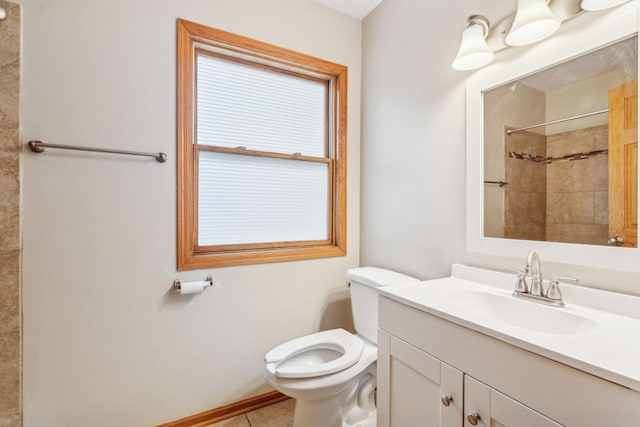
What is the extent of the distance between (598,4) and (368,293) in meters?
1.42

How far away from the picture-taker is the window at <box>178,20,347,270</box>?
1568mm

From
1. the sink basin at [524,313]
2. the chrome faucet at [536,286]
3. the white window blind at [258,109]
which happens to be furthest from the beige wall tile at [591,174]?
the white window blind at [258,109]

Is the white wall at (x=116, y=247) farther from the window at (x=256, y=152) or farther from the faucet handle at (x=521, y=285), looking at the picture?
the faucet handle at (x=521, y=285)

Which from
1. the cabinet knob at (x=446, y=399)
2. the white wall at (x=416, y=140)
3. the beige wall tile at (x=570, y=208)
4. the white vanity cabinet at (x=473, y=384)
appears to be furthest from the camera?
the white wall at (x=416, y=140)

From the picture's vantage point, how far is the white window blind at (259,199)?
1.66 meters

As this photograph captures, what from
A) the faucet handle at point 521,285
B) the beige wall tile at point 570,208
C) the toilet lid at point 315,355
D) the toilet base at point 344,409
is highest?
the beige wall tile at point 570,208

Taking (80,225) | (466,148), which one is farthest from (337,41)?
(80,225)

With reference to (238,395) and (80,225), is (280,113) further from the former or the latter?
(238,395)

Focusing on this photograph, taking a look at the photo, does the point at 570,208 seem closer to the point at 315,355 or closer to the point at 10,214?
the point at 315,355

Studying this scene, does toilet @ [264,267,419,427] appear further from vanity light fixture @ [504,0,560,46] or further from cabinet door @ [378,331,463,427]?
vanity light fixture @ [504,0,560,46]

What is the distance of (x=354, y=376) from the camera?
4.44 ft

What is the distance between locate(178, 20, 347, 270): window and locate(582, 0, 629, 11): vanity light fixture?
4.14ft

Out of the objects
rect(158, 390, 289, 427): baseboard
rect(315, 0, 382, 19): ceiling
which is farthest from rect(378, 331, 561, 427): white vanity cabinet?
rect(315, 0, 382, 19): ceiling

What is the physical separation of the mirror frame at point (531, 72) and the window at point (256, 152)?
0.86 metres
